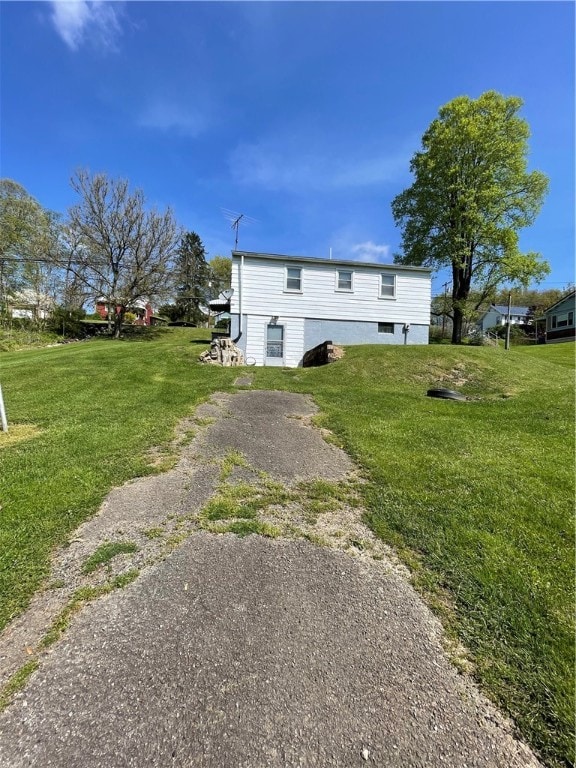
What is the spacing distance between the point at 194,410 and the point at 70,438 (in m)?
2.10

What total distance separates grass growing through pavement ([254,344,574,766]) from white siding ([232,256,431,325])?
8.17 meters

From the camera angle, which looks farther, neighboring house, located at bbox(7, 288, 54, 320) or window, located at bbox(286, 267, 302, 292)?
neighboring house, located at bbox(7, 288, 54, 320)

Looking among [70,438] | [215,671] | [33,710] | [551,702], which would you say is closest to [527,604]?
[551,702]

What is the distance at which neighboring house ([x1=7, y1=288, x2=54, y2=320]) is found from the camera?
23141 millimetres

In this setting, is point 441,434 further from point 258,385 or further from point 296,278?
point 296,278

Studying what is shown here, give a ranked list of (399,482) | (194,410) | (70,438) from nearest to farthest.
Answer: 1. (399,482)
2. (70,438)
3. (194,410)

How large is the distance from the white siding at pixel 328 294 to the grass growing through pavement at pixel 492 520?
322 inches

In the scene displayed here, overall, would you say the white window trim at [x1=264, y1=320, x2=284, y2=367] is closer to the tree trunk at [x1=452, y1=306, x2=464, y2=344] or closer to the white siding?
the white siding

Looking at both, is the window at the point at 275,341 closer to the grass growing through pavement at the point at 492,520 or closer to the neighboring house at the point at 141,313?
the grass growing through pavement at the point at 492,520

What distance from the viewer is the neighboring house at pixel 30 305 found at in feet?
75.9

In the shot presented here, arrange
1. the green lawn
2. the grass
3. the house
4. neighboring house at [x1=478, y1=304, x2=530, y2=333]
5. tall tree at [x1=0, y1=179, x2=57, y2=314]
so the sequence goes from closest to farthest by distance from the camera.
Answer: the green lawn → the grass → the house → tall tree at [x1=0, y1=179, x2=57, y2=314] → neighboring house at [x1=478, y1=304, x2=530, y2=333]

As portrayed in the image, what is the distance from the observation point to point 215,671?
176 cm

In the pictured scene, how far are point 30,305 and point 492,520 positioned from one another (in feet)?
97.0

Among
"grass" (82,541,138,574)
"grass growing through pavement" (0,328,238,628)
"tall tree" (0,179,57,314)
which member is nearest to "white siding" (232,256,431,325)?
"grass growing through pavement" (0,328,238,628)
